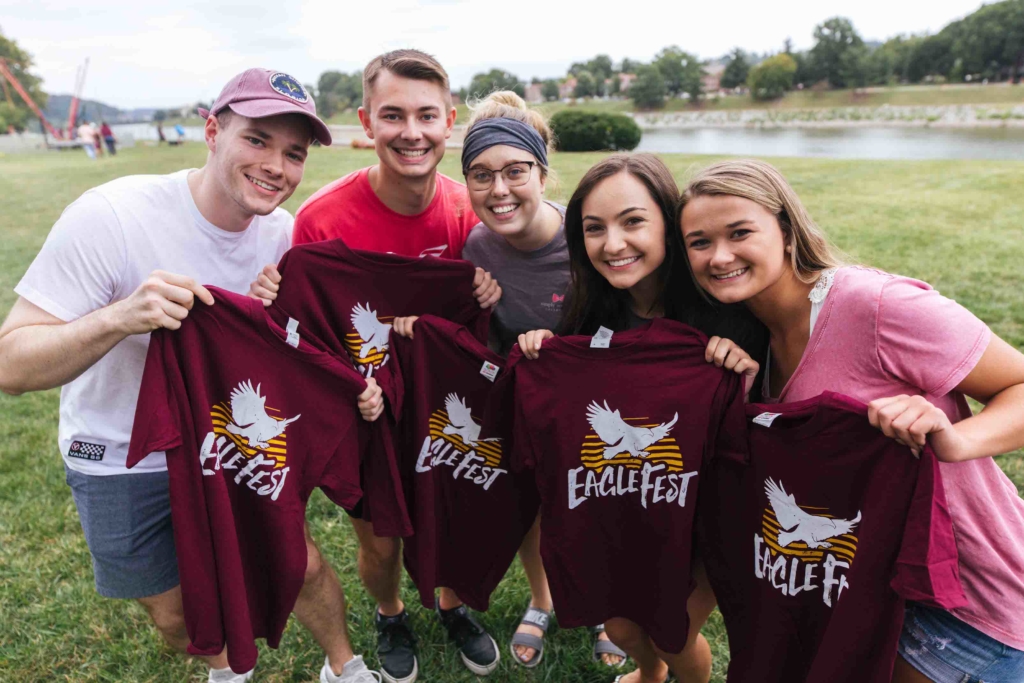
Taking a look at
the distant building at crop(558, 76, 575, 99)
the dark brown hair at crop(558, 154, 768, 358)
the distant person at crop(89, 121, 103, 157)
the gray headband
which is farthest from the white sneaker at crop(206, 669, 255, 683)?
the distant building at crop(558, 76, 575, 99)

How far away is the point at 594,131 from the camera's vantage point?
2098cm

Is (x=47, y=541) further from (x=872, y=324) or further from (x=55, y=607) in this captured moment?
(x=872, y=324)

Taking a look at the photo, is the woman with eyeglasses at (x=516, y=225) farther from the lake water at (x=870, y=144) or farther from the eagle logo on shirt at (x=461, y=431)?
the lake water at (x=870, y=144)

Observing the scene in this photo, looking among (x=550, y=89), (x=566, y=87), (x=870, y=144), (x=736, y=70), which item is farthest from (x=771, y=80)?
(x=566, y=87)

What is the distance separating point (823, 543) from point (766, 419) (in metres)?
0.50

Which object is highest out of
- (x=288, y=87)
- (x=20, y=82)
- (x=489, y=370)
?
(x=20, y=82)

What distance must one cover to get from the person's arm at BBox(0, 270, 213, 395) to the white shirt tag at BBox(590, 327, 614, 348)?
57.5 inches

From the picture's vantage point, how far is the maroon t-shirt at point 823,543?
1901 mm

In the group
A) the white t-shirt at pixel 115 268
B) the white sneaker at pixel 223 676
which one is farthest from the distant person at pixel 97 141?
the white sneaker at pixel 223 676

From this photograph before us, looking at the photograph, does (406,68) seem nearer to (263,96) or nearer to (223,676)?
(263,96)

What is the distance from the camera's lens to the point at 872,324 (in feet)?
6.41

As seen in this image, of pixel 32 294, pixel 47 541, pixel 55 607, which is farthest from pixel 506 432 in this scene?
pixel 47 541

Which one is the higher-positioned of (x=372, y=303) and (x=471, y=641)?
(x=372, y=303)

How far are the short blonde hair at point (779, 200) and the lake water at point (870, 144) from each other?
20089 millimetres
